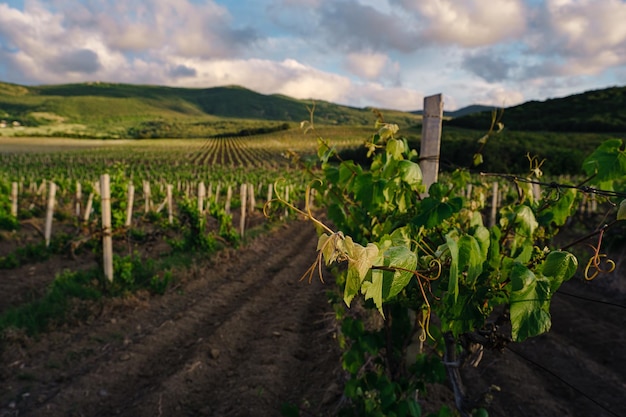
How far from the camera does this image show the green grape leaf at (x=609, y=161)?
1.93 meters

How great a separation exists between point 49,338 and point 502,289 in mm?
6020

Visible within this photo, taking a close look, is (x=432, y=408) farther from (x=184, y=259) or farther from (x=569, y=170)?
(x=569, y=170)

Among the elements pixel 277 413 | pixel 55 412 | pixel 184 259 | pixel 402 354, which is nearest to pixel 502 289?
pixel 402 354

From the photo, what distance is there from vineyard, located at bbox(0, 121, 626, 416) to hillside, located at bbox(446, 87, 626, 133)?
6052 centimetres

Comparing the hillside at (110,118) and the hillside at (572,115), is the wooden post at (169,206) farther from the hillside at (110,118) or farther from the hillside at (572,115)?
the hillside at (110,118)

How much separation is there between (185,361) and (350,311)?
244 centimetres

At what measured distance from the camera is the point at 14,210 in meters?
13.9

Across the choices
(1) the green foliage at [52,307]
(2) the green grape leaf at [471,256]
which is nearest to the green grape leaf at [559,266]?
(2) the green grape leaf at [471,256]

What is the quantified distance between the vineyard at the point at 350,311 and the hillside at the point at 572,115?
60.5m

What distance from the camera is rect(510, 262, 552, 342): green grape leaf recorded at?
1329mm

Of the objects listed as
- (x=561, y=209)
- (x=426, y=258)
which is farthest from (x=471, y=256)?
(x=561, y=209)

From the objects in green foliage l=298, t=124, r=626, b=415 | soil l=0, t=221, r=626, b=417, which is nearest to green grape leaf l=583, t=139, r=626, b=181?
green foliage l=298, t=124, r=626, b=415

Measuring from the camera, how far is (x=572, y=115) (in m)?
67.3

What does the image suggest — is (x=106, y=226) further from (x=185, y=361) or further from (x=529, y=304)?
(x=529, y=304)
